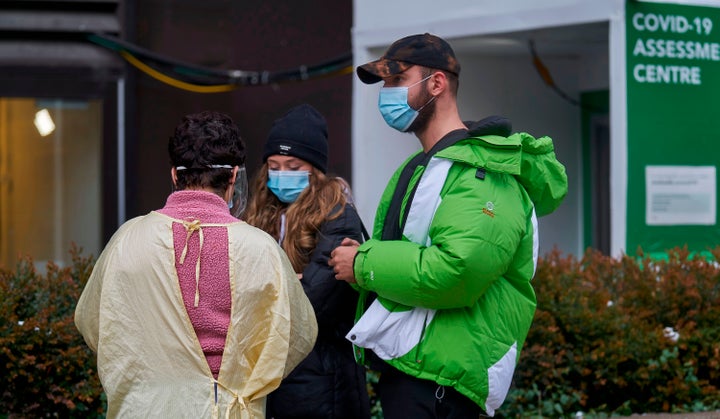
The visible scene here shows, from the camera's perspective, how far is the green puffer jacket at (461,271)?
344 cm

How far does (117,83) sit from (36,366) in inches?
196

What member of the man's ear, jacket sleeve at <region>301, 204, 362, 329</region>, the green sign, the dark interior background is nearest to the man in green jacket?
the man's ear

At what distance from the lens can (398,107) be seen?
3.77m

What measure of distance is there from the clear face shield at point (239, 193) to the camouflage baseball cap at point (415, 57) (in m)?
0.62

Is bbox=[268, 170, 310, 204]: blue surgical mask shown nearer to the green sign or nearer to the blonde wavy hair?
the blonde wavy hair

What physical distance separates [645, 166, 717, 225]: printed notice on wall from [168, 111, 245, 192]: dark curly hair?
4.85 metres

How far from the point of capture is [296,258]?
13.8ft

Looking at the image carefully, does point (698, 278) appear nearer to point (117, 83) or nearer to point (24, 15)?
point (117, 83)

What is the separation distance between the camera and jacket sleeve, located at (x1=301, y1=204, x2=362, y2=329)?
4.00 metres

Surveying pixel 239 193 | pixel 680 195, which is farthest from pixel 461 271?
pixel 680 195

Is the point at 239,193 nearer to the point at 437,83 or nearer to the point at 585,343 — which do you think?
the point at 437,83

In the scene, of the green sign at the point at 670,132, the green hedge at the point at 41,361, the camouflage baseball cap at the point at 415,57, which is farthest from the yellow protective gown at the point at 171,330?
the green sign at the point at 670,132

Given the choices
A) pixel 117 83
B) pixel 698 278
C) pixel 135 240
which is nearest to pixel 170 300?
pixel 135 240

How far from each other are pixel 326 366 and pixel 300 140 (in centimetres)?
97
